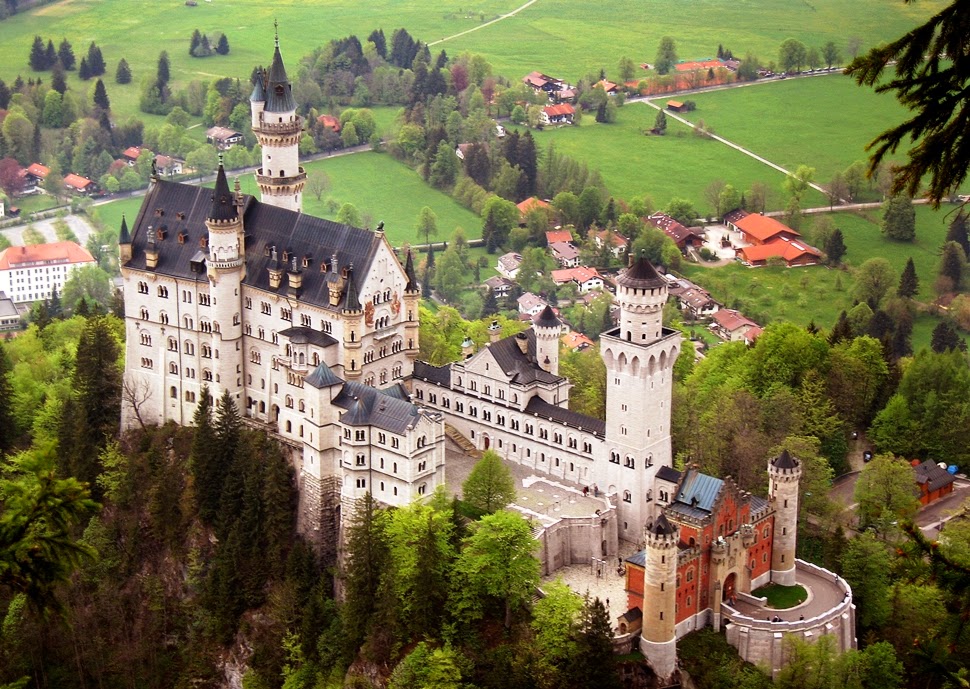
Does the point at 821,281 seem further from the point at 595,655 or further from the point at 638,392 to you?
the point at 595,655

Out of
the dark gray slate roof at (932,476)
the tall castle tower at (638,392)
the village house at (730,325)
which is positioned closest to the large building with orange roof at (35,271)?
the village house at (730,325)

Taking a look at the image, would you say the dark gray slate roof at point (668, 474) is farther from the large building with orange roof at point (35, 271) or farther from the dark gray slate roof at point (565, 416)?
the large building with orange roof at point (35, 271)

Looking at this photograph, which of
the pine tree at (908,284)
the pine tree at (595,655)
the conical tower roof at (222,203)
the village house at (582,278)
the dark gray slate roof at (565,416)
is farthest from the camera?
the village house at (582,278)

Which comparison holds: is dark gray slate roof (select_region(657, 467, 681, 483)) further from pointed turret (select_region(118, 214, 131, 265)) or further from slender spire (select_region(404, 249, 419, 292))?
pointed turret (select_region(118, 214, 131, 265))

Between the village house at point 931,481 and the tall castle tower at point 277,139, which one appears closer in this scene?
the village house at point 931,481

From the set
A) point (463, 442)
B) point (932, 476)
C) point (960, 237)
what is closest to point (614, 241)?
point (960, 237)

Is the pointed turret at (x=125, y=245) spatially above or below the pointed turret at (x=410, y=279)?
above
